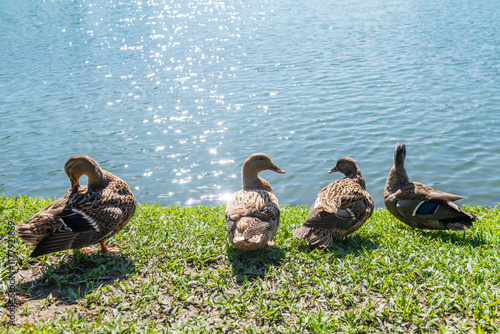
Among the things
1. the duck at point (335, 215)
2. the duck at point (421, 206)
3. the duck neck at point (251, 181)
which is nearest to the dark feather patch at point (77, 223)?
the duck neck at point (251, 181)

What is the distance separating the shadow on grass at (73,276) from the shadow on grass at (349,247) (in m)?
2.61

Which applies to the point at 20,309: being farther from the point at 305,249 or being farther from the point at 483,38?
the point at 483,38

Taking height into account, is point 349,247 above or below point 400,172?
below

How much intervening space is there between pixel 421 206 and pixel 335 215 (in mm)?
1700

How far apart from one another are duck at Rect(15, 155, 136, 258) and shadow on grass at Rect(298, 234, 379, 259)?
2.74 meters

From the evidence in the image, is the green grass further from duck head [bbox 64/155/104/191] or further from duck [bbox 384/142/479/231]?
duck head [bbox 64/155/104/191]

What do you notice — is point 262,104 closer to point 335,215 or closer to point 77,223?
point 335,215

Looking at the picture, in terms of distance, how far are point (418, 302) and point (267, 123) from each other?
1060 cm

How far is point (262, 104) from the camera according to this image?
16844 millimetres

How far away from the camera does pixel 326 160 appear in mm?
12414

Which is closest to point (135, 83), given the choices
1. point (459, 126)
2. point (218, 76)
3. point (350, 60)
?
point (218, 76)

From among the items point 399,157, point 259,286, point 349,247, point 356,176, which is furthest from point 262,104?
point 259,286

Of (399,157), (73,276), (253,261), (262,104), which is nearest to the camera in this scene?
(73,276)

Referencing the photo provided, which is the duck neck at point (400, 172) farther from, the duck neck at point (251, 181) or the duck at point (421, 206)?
the duck neck at point (251, 181)
